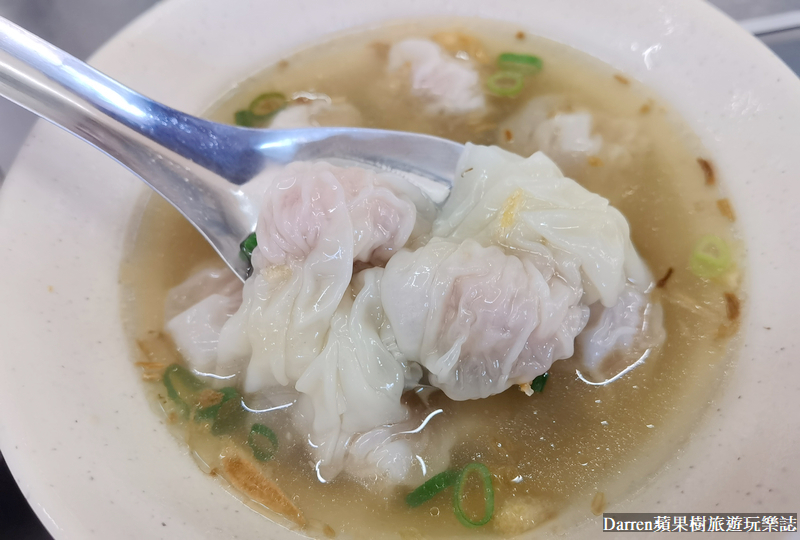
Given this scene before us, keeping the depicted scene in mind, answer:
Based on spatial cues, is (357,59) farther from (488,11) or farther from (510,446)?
(510,446)

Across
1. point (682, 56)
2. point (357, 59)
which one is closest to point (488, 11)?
point (357, 59)

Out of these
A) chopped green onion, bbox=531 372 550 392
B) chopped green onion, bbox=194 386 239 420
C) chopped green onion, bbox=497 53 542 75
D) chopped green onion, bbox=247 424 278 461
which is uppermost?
chopped green onion, bbox=497 53 542 75

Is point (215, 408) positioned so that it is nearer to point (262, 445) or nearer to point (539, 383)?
point (262, 445)

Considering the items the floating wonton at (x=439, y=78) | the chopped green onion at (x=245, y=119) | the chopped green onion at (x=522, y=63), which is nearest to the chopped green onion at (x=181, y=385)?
the chopped green onion at (x=245, y=119)

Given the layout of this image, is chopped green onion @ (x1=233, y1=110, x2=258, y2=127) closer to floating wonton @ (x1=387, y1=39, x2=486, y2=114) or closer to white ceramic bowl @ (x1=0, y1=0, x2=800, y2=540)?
white ceramic bowl @ (x1=0, y1=0, x2=800, y2=540)

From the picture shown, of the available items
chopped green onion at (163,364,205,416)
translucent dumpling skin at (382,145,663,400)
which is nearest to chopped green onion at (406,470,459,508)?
translucent dumpling skin at (382,145,663,400)
